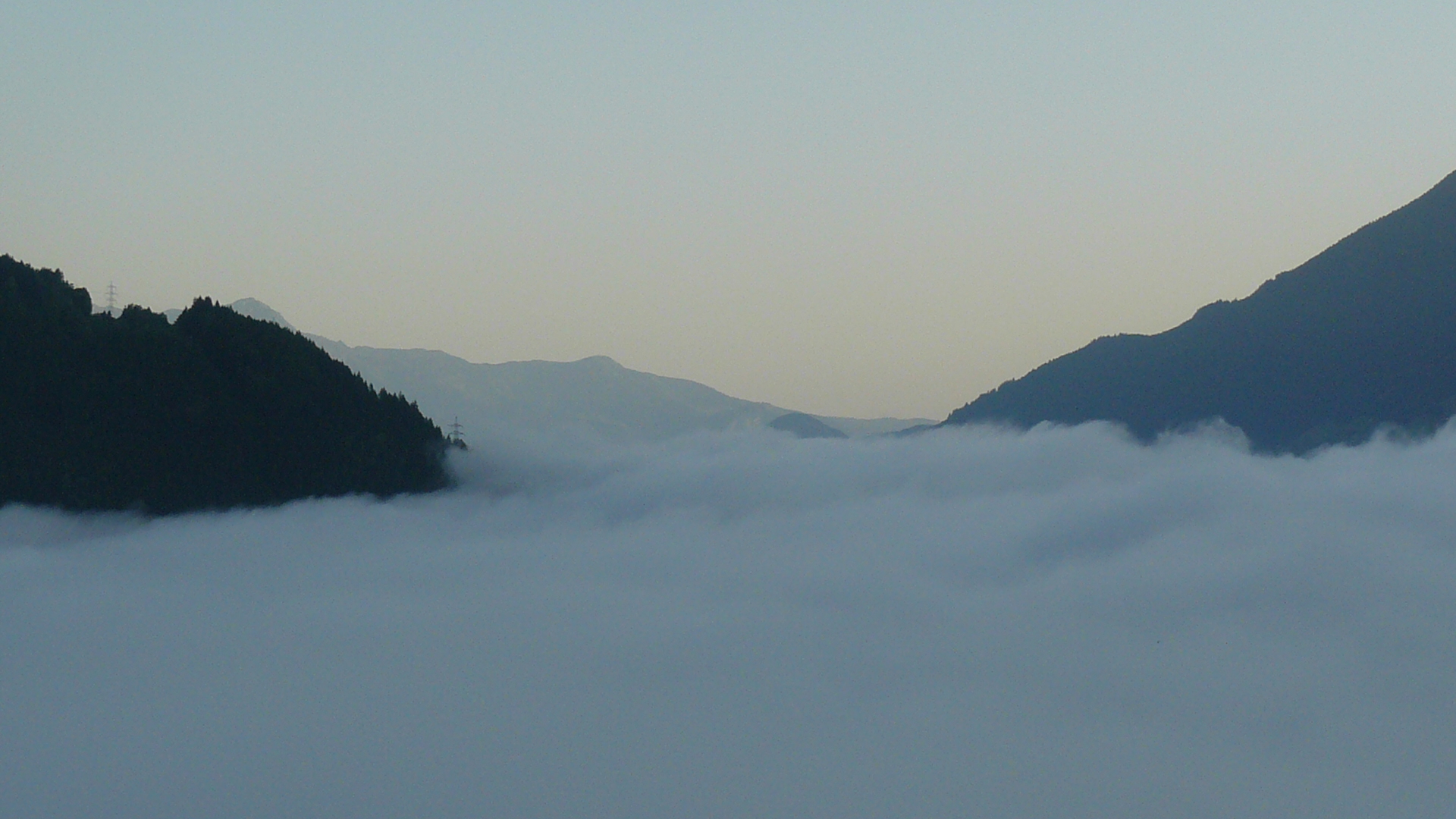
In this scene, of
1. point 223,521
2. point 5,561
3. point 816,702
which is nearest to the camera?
point 5,561

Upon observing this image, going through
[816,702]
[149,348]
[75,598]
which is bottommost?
[816,702]

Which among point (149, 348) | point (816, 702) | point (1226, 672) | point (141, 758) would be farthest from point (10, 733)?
point (1226, 672)

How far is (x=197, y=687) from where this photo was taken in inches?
6713

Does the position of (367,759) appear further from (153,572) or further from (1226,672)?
(1226,672)

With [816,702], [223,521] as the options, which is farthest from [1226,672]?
[223,521]

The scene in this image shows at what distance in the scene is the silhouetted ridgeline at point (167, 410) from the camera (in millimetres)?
164500

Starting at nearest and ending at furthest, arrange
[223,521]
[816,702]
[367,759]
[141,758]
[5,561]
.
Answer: [141,758] < [367,759] < [5,561] < [223,521] < [816,702]

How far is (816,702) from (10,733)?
9947 cm

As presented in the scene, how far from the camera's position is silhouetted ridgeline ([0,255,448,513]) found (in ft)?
540

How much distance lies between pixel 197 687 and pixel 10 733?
33.2m

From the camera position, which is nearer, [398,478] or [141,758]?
[141,758]

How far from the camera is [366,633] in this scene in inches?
7820

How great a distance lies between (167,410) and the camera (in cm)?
16862

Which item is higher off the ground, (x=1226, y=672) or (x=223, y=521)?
(x=223, y=521)
